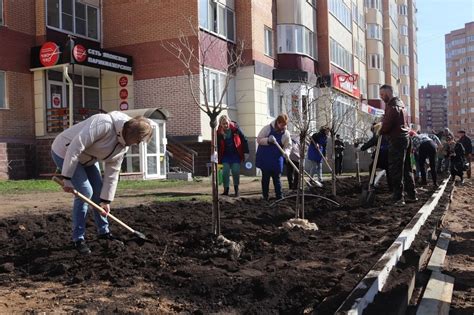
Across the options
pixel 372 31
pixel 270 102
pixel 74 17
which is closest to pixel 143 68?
pixel 74 17

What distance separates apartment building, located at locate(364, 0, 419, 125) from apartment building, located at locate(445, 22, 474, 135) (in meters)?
62.5

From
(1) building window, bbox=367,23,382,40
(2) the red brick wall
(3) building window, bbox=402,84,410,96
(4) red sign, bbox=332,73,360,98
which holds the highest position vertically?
(1) building window, bbox=367,23,382,40

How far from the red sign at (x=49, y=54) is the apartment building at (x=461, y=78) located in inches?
4768

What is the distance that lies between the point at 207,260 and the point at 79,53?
14284 millimetres

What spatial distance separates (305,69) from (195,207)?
18.3m

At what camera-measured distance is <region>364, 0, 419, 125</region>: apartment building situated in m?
43.5

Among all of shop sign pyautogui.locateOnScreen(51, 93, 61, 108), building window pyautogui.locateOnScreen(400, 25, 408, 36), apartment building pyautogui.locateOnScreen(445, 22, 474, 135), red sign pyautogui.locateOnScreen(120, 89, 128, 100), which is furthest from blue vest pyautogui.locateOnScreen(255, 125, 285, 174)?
apartment building pyautogui.locateOnScreen(445, 22, 474, 135)

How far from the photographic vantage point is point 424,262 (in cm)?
525

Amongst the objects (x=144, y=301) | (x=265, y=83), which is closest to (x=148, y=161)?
(x=265, y=83)

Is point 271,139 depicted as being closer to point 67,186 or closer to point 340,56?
point 67,186

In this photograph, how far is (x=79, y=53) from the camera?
680 inches

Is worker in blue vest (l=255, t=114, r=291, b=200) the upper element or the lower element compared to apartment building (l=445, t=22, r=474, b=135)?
lower

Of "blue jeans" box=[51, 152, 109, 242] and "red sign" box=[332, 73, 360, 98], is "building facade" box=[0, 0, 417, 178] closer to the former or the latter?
"red sign" box=[332, 73, 360, 98]

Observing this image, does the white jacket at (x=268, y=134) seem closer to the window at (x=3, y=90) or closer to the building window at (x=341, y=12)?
the window at (x=3, y=90)
